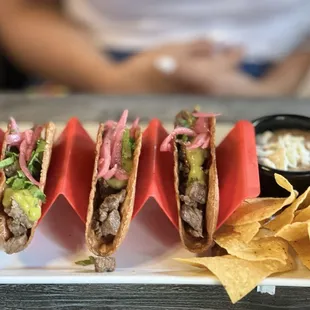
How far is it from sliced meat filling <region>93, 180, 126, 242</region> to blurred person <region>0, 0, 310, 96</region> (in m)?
1.39

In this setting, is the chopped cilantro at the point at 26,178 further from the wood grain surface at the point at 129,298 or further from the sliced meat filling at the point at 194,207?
the sliced meat filling at the point at 194,207

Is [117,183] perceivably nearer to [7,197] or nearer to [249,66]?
[7,197]

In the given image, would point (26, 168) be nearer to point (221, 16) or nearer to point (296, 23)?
point (221, 16)

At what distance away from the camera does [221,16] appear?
297 centimetres

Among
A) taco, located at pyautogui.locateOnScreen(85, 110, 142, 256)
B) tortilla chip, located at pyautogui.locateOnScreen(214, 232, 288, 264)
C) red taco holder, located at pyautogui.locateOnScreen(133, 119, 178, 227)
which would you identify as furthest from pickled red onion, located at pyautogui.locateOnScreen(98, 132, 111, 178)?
tortilla chip, located at pyautogui.locateOnScreen(214, 232, 288, 264)

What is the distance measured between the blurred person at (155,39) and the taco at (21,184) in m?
1.31

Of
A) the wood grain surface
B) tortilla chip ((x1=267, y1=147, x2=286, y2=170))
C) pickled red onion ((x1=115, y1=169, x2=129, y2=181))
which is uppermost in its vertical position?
tortilla chip ((x1=267, y1=147, x2=286, y2=170))

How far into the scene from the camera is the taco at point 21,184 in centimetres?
143

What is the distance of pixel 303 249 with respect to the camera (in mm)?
1473

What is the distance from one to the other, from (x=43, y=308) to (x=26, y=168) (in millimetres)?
326

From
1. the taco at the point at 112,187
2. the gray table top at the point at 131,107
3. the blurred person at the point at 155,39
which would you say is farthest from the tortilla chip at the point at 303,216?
the blurred person at the point at 155,39

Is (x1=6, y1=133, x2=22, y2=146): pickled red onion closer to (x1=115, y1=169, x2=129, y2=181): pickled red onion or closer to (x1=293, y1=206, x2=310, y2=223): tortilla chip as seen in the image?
(x1=115, y1=169, x2=129, y2=181): pickled red onion

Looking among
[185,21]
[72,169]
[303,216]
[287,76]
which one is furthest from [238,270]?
[185,21]

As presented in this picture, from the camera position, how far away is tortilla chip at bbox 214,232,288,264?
4.65 feet
